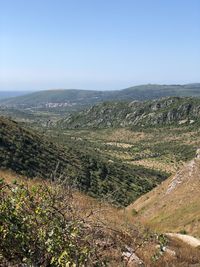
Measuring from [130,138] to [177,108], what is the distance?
38274mm

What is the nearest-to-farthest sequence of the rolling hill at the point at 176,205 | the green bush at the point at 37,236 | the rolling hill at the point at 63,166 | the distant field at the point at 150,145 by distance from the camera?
the green bush at the point at 37,236 → the rolling hill at the point at 176,205 → the rolling hill at the point at 63,166 → the distant field at the point at 150,145

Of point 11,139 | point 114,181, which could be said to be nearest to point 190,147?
point 114,181

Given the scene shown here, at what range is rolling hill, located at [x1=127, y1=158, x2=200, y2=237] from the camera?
22.2 m

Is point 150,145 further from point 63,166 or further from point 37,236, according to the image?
point 37,236

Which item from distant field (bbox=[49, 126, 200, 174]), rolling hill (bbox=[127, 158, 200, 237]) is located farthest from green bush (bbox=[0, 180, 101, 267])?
distant field (bbox=[49, 126, 200, 174])

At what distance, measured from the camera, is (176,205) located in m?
25.9

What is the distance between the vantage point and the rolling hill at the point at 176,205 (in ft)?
72.7

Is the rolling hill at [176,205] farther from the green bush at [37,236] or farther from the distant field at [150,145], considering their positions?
the distant field at [150,145]

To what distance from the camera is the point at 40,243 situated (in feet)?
20.1

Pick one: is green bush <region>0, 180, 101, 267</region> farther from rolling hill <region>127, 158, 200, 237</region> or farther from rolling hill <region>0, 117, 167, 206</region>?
rolling hill <region>0, 117, 167, 206</region>

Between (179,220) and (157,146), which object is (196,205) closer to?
(179,220)

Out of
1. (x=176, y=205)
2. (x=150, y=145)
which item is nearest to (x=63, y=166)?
(x=176, y=205)

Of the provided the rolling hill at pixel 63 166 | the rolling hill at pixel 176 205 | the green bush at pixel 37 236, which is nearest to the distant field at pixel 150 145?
the rolling hill at pixel 63 166

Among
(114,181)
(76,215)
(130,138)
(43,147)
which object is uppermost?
(76,215)
